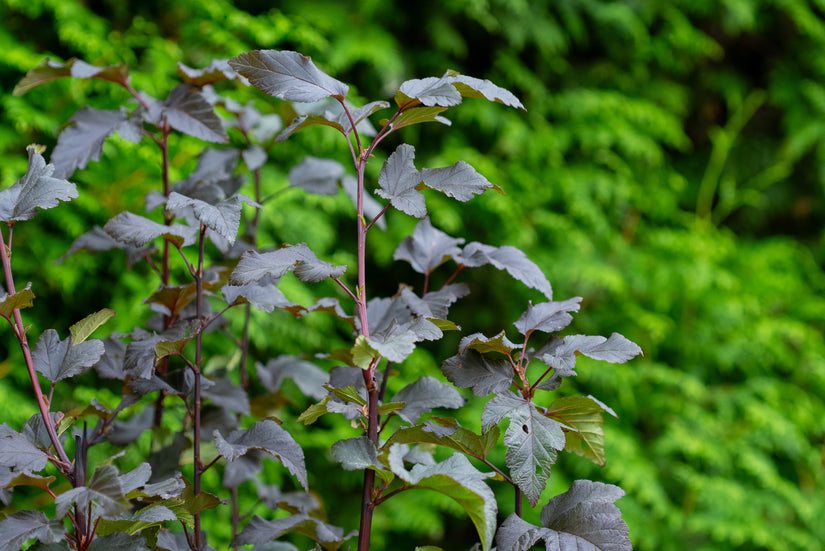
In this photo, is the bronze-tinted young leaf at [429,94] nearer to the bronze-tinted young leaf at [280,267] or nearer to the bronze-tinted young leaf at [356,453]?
the bronze-tinted young leaf at [280,267]

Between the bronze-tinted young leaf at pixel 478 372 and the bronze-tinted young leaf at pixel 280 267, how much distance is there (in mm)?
141

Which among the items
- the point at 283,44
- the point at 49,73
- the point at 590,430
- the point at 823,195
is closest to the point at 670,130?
the point at 823,195

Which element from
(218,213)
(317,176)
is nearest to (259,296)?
(218,213)

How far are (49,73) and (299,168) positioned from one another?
34cm

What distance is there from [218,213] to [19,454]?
266 mm

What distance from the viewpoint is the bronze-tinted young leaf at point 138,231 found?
25.6 inches

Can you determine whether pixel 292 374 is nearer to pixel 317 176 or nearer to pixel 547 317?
pixel 317 176

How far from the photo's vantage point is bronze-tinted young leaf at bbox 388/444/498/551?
0.52m

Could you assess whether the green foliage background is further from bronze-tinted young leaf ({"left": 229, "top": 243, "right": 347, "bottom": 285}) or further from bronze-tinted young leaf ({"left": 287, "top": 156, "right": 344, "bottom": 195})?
bronze-tinted young leaf ({"left": 229, "top": 243, "right": 347, "bottom": 285})

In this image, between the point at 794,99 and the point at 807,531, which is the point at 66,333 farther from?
the point at 794,99

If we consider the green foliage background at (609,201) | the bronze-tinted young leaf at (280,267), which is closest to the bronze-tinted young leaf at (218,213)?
the bronze-tinted young leaf at (280,267)

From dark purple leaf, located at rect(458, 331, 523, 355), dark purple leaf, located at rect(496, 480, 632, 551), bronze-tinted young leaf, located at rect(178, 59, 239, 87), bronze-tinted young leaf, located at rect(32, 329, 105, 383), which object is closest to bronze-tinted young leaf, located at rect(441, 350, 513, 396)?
dark purple leaf, located at rect(458, 331, 523, 355)

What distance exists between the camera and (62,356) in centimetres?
63

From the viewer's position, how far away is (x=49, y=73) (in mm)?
765
